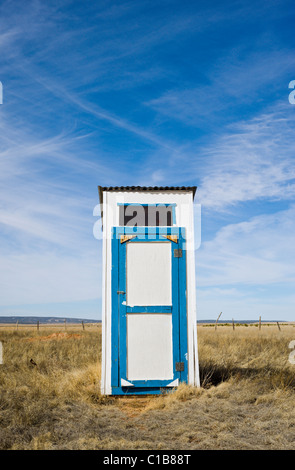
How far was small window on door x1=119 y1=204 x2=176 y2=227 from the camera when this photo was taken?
8828 mm

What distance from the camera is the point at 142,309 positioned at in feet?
27.0

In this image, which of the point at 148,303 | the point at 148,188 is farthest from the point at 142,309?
the point at 148,188

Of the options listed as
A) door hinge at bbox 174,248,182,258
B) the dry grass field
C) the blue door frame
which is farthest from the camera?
door hinge at bbox 174,248,182,258

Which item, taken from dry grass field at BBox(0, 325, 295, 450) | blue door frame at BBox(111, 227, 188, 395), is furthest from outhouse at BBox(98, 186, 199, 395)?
dry grass field at BBox(0, 325, 295, 450)

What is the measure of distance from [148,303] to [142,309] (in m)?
0.18

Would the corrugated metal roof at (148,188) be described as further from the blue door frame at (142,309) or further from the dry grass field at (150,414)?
the dry grass field at (150,414)

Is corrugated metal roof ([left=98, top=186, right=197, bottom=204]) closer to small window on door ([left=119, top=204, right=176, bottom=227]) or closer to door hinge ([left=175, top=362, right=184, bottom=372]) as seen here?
small window on door ([left=119, top=204, right=176, bottom=227])

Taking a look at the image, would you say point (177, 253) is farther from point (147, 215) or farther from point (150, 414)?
point (150, 414)

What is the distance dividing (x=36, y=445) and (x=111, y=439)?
3.26ft

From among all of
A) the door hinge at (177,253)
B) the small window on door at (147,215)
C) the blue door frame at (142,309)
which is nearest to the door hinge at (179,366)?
the blue door frame at (142,309)

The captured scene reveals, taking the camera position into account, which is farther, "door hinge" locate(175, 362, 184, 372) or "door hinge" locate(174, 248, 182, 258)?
"door hinge" locate(174, 248, 182, 258)

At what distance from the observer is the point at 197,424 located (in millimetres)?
6039

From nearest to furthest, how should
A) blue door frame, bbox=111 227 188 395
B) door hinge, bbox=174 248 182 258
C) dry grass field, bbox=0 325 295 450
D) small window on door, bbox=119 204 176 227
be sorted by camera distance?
dry grass field, bbox=0 325 295 450 → blue door frame, bbox=111 227 188 395 → door hinge, bbox=174 248 182 258 → small window on door, bbox=119 204 176 227

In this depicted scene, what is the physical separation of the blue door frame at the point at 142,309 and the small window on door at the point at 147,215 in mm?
294
